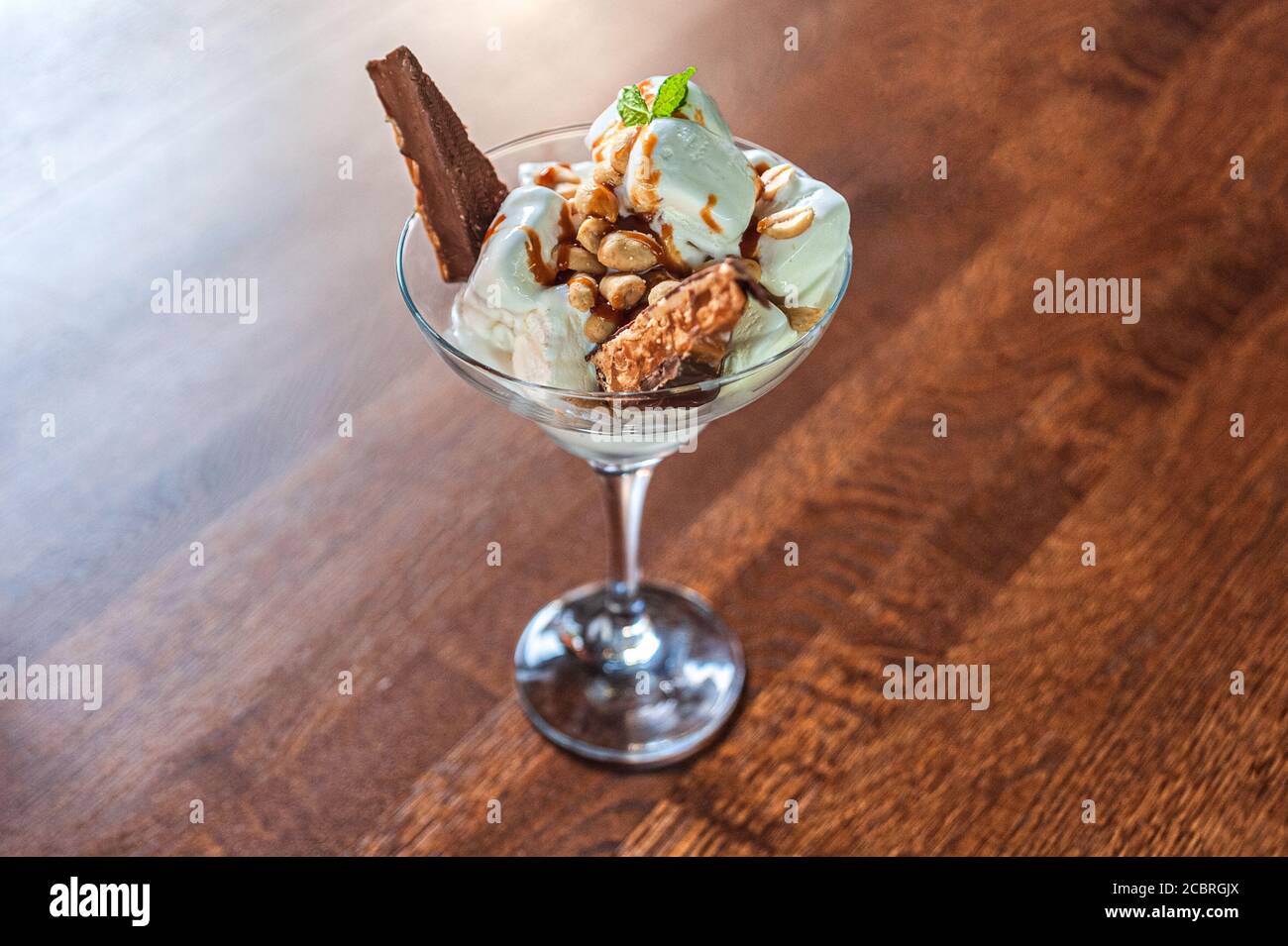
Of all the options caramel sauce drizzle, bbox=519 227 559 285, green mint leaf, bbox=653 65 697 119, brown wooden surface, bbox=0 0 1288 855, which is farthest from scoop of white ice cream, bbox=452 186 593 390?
brown wooden surface, bbox=0 0 1288 855

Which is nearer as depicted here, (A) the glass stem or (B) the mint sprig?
(B) the mint sprig

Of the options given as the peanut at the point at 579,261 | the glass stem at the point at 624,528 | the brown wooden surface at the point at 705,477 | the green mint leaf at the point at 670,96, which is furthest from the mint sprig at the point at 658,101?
the brown wooden surface at the point at 705,477

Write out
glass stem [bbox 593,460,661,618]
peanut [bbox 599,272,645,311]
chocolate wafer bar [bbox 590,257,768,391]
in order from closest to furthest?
chocolate wafer bar [bbox 590,257,768,391] < peanut [bbox 599,272,645,311] < glass stem [bbox 593,460,661,618]

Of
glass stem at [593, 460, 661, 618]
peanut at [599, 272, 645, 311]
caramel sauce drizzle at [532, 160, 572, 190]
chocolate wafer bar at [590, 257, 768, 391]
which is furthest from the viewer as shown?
glass stem at [593, 460, 661, 618]

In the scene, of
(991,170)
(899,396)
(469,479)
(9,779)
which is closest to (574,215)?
(469,479)

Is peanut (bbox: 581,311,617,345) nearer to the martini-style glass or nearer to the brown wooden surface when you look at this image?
the martini-style glass

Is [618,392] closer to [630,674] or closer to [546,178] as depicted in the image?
[546,178]

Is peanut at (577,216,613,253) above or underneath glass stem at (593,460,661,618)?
above
